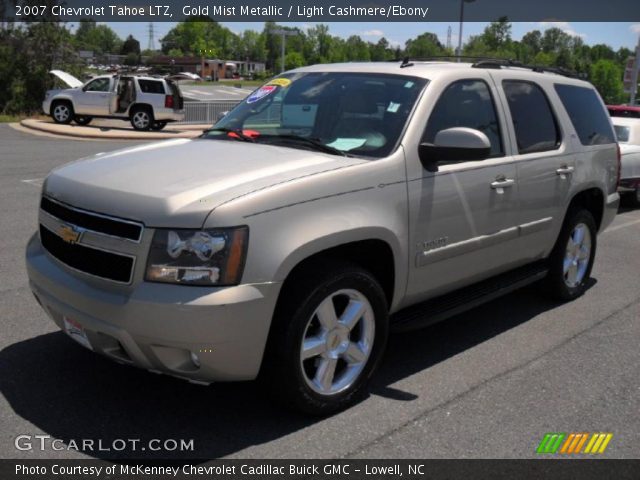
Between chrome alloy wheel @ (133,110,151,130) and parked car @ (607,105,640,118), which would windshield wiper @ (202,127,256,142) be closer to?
parked car @ (607,105,640,118)

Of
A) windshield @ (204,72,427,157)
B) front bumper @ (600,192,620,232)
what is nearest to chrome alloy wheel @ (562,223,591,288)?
front bumper @ (600,192,620,232)

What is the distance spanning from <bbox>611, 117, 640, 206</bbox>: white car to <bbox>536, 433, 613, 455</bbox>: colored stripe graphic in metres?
8.08

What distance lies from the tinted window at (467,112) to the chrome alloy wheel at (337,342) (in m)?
1.13

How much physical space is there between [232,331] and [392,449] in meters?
1.00

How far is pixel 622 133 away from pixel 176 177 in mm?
9668

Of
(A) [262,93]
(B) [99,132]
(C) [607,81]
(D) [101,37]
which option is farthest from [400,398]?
(D) [101,37]

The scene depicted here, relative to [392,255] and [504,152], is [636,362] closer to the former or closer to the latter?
[504,152]

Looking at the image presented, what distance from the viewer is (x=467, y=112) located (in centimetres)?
468

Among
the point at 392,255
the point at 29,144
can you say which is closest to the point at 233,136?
the point at 392,255

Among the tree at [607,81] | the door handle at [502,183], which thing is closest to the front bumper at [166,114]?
the door handle at [502,183]

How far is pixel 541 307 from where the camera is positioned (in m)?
5.93

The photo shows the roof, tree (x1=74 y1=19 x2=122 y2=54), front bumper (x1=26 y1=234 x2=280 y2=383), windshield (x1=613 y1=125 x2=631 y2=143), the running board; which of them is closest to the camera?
front bumper (x1=26 y1=234 x2=280 y2=383)

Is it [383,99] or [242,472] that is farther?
[383,99]

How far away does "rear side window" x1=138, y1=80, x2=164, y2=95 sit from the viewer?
23.4 meters
